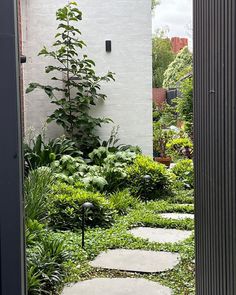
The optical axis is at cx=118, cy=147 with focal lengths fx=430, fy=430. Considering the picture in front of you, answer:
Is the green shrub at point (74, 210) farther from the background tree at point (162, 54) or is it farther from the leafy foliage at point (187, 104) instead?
the background tree at point (162, 54)

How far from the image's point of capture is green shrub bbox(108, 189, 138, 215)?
5641 mm

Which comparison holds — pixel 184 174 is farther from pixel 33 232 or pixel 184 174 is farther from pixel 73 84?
pixel 33 232

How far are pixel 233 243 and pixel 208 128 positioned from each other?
576 mm

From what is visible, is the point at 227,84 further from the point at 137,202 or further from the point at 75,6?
the point at 75,6

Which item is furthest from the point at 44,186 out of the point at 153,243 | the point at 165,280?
the point at 165,280

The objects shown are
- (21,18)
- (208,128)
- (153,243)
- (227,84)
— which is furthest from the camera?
(21,18)

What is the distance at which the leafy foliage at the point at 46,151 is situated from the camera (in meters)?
6.47

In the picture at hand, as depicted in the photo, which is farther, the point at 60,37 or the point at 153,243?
the point at 60,37

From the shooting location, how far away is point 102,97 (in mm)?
7785

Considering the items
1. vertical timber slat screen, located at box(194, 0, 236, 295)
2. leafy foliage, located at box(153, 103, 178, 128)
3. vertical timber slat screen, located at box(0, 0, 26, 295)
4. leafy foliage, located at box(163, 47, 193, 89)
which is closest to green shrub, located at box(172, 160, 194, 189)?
leafy foliage, located at box(153, 103, 178, 128)

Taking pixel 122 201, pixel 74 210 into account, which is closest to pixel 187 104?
pixel 122 201

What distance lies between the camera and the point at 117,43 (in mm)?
7914

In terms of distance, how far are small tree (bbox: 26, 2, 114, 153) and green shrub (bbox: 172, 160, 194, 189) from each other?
1.58 meters

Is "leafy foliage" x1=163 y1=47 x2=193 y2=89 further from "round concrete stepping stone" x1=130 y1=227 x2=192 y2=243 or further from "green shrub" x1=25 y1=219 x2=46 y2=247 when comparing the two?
"green shrub" x1=25 y1=219 x2=46 y2=247
